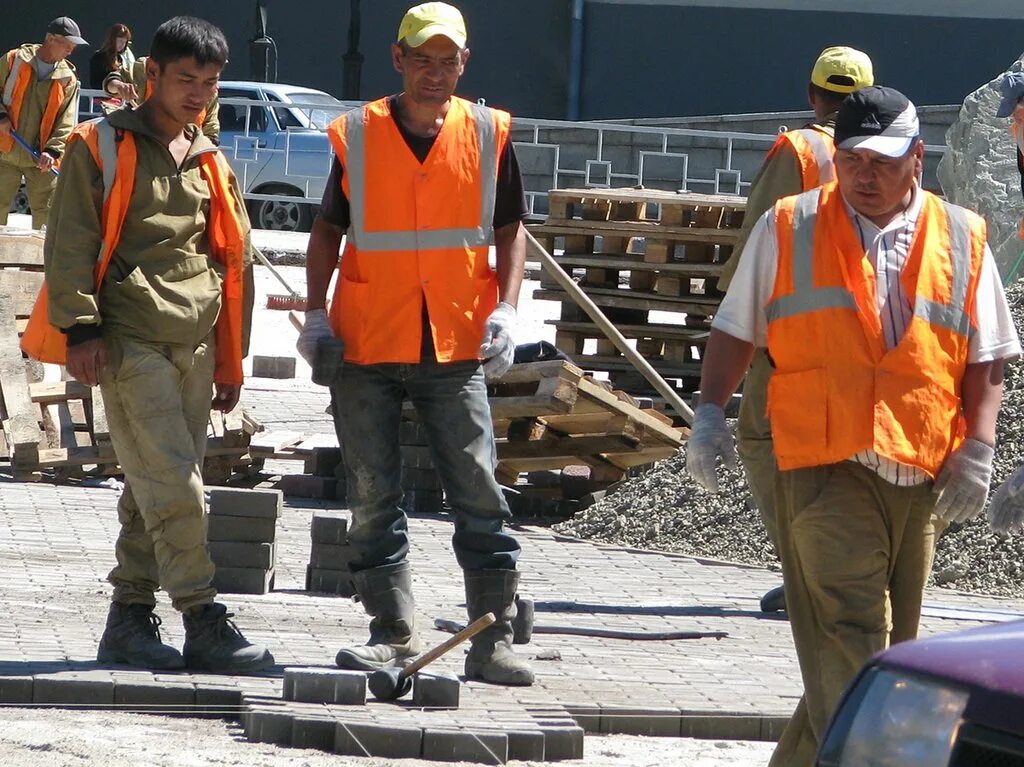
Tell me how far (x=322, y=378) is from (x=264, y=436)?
5.45 m

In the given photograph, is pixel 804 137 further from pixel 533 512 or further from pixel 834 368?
pixel 533 512

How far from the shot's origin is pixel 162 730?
5418 mm

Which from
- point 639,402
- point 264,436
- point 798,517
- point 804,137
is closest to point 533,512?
point 639,402

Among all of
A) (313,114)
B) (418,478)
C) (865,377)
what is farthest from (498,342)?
(313,114)

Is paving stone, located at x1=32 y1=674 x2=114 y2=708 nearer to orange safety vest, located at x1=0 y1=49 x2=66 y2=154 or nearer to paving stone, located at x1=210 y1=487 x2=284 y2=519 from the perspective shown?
paving stone, located at x1=210 y1=487 x2=284 y2=519

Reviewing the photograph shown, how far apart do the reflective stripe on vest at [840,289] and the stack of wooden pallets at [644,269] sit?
769 cm

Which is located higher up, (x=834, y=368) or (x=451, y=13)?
(x=451, y=13)

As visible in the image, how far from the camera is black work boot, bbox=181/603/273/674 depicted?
5984mm

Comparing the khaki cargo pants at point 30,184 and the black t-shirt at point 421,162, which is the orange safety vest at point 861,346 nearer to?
the black t-shirt at point 421,162

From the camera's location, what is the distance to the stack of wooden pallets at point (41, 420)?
10.3 metres

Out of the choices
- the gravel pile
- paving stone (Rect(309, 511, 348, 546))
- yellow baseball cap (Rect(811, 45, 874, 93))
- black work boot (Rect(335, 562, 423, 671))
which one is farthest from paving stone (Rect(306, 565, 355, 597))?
yellow baseball cap (Rect(811, 45, 874, 93))

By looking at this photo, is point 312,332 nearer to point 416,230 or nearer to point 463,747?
point 416,230

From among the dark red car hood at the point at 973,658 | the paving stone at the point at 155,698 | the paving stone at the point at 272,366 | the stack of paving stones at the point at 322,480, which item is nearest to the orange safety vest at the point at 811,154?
the paving stone at the point at 155,698

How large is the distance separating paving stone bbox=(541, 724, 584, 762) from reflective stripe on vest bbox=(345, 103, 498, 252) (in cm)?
161
